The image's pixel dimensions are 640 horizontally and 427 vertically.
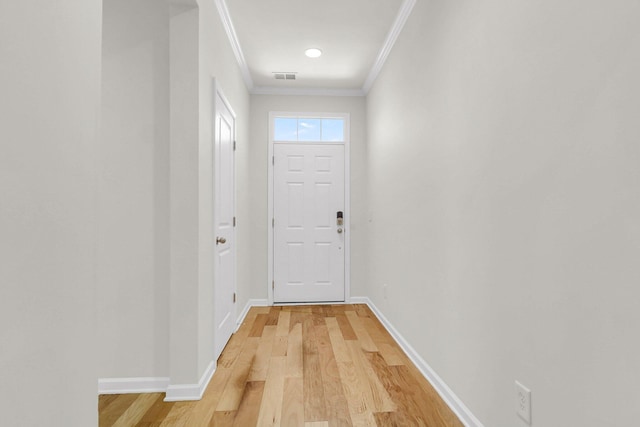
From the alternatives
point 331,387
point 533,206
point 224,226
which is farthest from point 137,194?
point 533,206

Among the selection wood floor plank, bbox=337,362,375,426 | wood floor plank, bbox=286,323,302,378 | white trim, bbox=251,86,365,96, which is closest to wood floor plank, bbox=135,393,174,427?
wood floor plank, bbox=286,323,302,378

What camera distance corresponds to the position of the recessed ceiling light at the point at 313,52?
325 cm

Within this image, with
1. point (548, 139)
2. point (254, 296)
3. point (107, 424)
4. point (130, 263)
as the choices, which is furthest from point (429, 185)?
point (254, 296)

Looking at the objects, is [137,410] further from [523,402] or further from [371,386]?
[523,402]

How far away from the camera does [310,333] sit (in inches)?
122

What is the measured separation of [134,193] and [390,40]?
245cm

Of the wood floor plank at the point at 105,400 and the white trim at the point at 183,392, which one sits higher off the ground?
the white trim at the point at 183,392

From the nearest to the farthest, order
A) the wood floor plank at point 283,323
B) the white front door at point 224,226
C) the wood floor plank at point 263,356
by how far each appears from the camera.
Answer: the wood floor plank at point 263,356
the white front door at point 224,226
the wood floor plank at point 283,323

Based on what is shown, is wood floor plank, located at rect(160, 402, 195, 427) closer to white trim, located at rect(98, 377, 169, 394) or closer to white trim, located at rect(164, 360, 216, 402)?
white trim, located at rect(164, 360, 216, 402)

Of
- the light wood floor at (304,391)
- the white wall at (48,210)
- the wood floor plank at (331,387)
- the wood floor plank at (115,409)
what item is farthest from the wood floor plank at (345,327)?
the white wall at (48,210)

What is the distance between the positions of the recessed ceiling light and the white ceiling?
0.15ft

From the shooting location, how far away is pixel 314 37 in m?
3.04

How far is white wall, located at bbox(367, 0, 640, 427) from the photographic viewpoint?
91 cm

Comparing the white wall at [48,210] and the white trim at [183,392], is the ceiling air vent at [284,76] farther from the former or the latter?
the white trim at [183,392]
